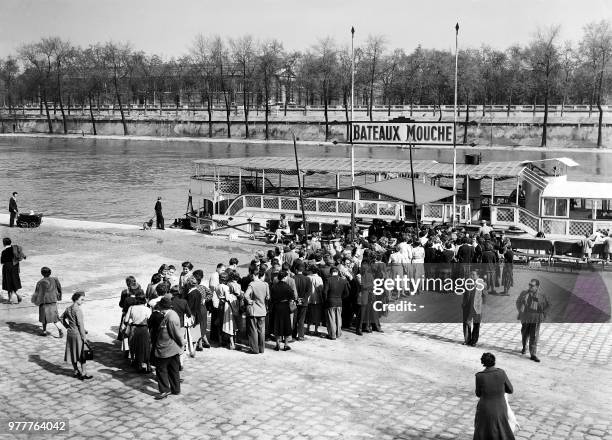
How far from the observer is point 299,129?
10456cm

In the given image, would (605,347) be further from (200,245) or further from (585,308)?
(200,245)

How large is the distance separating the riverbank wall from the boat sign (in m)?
48.2

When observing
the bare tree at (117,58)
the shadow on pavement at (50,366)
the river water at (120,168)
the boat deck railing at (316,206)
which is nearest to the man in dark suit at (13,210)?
the boat deck railing at (316,206)

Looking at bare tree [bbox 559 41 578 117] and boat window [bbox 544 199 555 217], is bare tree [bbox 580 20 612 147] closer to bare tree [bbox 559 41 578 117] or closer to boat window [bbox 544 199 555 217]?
bare tree [bbox 559 41 578 117]

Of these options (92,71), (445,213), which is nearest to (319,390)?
(445,213)

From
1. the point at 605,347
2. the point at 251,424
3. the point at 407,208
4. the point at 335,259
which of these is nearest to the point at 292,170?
the point at 407,208

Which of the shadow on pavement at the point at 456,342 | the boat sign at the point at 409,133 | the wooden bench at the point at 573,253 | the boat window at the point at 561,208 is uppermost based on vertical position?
the boat sign at the point at 409,133

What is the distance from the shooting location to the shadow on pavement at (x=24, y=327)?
13805 millimetres

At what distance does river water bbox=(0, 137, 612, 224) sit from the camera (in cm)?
4572

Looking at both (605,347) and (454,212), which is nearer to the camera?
(605,347)

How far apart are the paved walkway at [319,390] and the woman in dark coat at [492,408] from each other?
142 centimetres

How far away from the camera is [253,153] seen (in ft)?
281

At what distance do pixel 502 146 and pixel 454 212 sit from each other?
212 feet

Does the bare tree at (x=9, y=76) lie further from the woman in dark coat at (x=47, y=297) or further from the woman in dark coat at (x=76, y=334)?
the woman in dark coat at (x=76, y=334)
